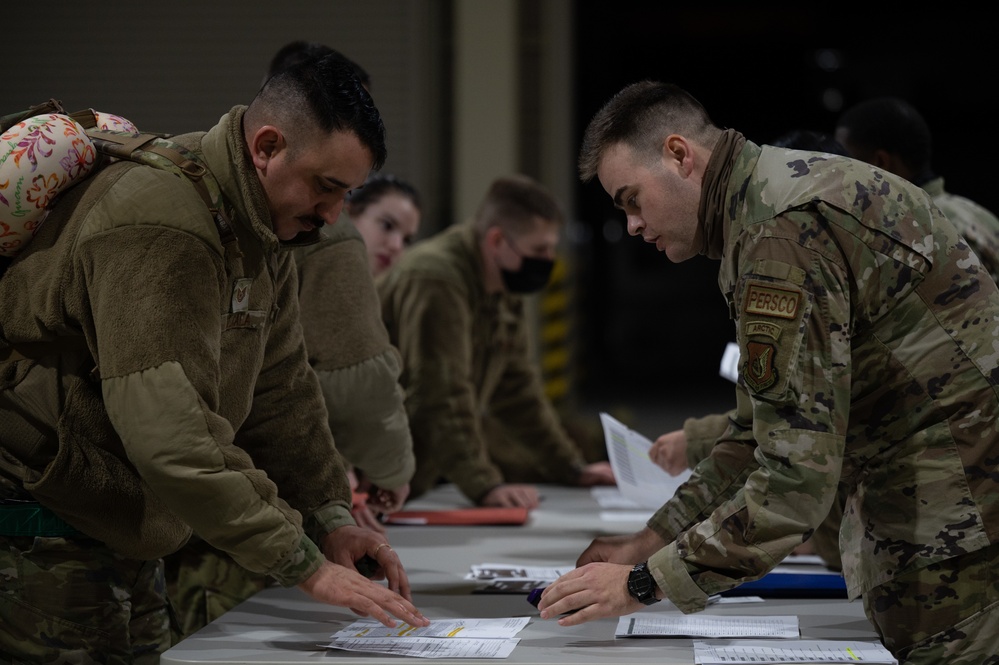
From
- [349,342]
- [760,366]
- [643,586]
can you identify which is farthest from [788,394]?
[349,342]

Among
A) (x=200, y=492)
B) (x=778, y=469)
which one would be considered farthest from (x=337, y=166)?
(x=778, y=469)

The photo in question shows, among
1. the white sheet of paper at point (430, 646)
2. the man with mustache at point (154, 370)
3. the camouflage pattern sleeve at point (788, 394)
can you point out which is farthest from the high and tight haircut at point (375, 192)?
the camouflage pattern sleeve at point (788, 394)

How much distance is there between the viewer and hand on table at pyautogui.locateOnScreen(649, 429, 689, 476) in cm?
268

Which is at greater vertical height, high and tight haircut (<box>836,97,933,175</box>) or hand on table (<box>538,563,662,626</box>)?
high and tight haircut (<box>836,97,933,175</box>)

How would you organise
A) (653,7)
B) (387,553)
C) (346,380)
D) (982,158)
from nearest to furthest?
(387,553) < (346,380) < (982,158) < (653,7)

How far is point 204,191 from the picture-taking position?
177 cm

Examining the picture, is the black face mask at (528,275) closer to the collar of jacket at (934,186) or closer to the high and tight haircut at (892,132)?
the high and tight haircut at (892,132)

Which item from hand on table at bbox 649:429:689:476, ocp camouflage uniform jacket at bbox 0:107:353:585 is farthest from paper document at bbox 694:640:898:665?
hand on table at bbox 649:429:689:476

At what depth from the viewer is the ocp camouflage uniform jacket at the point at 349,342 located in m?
2.53

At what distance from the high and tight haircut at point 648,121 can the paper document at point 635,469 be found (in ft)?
3.57

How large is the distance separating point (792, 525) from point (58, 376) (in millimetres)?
1151

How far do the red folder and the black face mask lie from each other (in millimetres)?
823

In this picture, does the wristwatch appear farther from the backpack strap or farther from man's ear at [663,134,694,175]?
the backpack strap

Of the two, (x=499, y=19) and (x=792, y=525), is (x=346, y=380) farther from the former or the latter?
(x=499, y=19)
